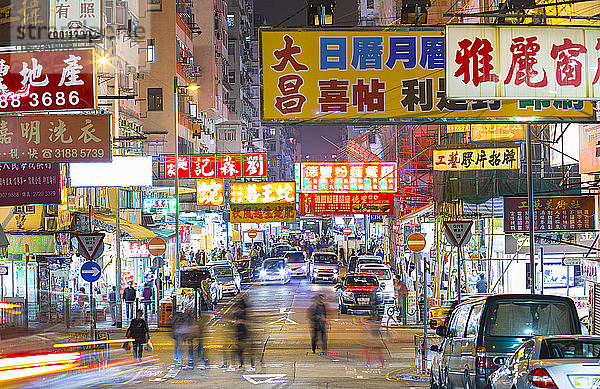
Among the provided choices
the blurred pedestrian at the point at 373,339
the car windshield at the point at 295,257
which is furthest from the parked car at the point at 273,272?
the blurred pedestrian at the point at 373,339

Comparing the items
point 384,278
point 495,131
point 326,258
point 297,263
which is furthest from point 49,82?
point 297,263

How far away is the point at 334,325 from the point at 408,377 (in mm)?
13054

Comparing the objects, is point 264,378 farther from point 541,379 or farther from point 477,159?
point 477,159

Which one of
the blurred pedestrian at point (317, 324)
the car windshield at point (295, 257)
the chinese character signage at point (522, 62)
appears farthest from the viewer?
the car windshield at point (295, 257)

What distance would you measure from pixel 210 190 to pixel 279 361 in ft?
71.7

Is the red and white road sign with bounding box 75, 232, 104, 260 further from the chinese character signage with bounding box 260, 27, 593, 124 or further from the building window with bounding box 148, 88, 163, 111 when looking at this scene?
the building window with bounding box 148, 88, 163, 111

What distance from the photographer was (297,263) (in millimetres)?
62062

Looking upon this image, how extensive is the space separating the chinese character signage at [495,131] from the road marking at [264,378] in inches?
562

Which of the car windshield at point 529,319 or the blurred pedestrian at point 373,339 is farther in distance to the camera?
the blurred pedestrian at point 373,339

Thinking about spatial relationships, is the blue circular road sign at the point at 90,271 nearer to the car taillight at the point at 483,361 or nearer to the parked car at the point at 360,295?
the parked car at the point at 360,295

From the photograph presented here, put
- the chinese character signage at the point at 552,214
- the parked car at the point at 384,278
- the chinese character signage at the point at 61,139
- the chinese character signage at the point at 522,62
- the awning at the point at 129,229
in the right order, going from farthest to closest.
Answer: the awning at the point at 129,229, the parked car at the point at 384,278, the chinese character signage at the point at 552,214, the chinese character signage at the point at 61,139, the chinese character signage at the point at 522,62

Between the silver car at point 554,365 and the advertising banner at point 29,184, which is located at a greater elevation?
the advertising banner at point 29,184

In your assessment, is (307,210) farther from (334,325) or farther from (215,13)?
(215,13)

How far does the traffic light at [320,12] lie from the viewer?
54.3 ft
